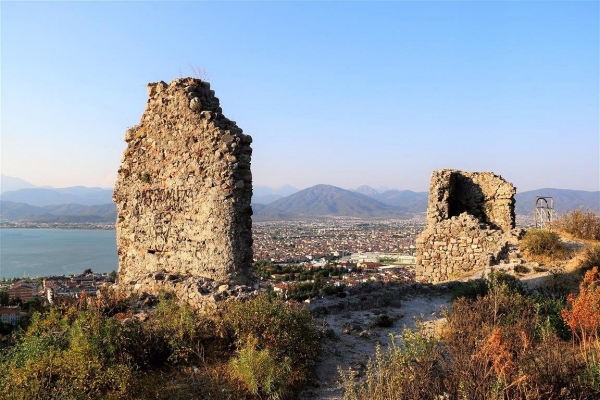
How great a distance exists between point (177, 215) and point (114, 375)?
4.19 m

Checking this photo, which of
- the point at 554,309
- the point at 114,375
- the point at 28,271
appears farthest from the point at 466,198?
the point at 28,271

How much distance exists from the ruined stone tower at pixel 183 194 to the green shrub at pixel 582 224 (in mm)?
12531

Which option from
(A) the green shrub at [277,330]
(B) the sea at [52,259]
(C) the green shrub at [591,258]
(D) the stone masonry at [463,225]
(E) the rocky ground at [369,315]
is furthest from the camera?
(B) the sea at [52,259]

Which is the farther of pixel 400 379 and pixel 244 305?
pixel 244 305

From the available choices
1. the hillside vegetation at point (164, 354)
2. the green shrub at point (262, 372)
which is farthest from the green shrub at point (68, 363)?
the green shrub at point (262, 372)

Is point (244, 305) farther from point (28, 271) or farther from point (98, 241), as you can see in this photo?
point (98, 241)

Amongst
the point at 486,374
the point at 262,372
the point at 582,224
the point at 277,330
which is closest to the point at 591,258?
the point at 582,224

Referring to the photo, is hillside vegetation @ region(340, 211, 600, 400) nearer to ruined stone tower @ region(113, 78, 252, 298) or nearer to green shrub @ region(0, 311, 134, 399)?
green shrub @ region(0, 311, 134, 399)

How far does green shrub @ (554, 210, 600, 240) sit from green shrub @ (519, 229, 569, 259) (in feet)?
6.04

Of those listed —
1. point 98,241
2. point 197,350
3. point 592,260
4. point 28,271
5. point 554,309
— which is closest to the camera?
point 197,350

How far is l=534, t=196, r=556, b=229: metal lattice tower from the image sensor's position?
653 inches

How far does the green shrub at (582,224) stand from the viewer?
48.8 ft

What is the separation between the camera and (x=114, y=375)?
4.77 m

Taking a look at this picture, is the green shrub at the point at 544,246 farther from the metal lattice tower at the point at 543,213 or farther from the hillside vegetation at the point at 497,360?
the hillside vegetation at the point at 497,360
